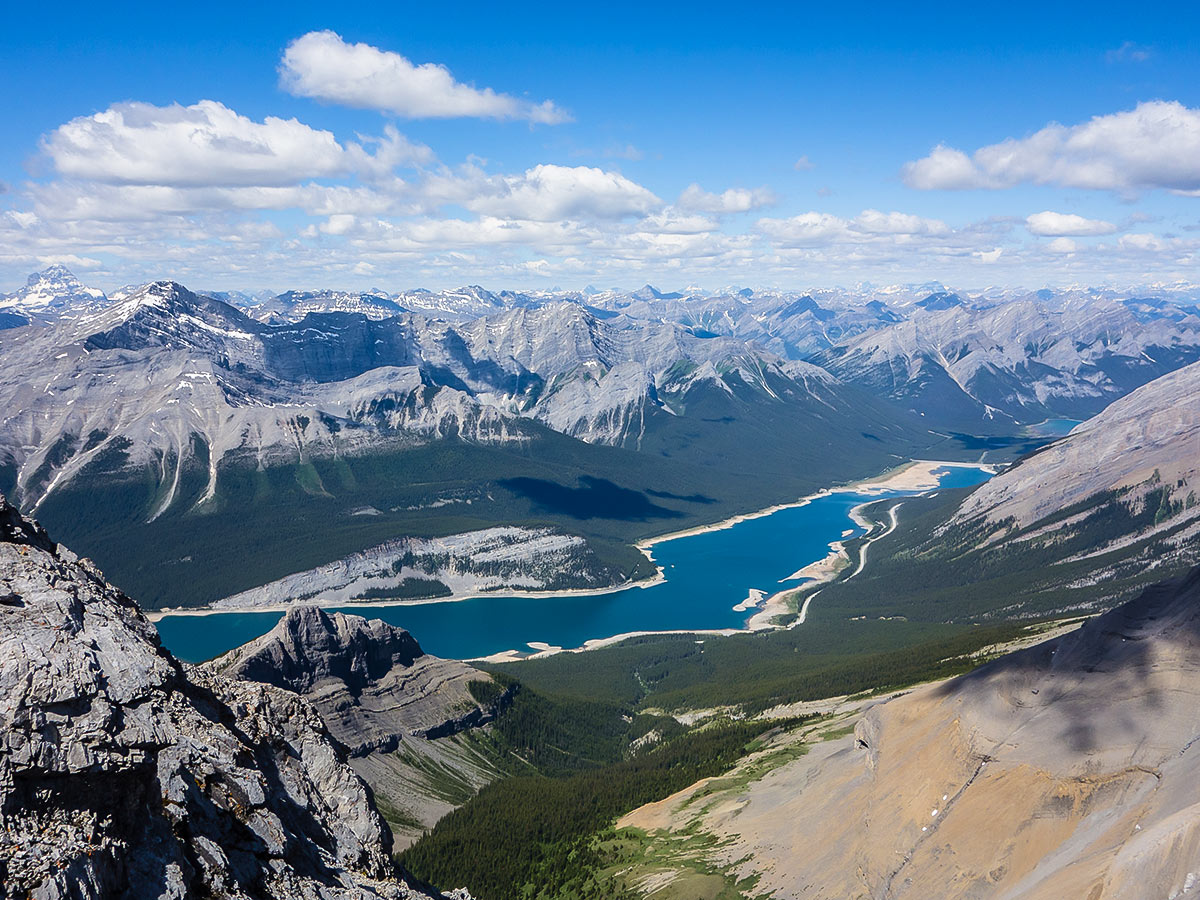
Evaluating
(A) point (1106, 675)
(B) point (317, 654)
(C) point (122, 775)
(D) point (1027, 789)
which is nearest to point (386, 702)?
(B) point (317, 654)

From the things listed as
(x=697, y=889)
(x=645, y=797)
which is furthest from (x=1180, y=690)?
(x=645, y=797)

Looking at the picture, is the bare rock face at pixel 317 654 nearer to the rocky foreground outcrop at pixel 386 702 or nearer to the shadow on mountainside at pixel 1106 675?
the rocky foreground outcrop at pixel 386 702

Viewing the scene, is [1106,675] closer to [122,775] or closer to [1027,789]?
[1027,789]

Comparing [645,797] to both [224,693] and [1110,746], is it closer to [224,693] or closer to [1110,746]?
[1110,746]

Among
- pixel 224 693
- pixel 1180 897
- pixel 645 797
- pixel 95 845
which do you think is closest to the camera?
pixel 95 845

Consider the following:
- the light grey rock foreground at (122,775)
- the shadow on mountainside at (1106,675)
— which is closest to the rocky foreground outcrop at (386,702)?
the shadow on mountainside at (1106,675)
